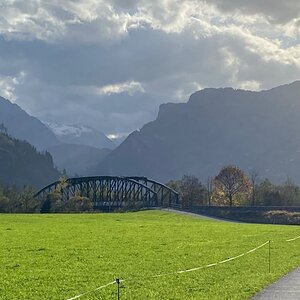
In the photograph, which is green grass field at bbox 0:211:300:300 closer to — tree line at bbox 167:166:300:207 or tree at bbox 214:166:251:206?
tree line at bbox 167:166:300:207

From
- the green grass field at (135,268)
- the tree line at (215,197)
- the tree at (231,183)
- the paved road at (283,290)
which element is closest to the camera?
the paved road at (283,290)

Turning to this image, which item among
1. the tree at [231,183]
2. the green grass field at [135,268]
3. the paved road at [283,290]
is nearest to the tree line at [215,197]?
the tree at [231,183]

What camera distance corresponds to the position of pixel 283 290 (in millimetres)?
21344

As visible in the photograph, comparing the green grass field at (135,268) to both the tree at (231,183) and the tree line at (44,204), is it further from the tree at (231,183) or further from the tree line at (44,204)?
the tree at (231,183)

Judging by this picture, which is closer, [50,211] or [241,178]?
[50,211]

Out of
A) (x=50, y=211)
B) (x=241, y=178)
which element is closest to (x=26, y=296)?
(x=50, y=211)

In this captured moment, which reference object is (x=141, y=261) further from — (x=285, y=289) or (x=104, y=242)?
(x=104, y=242)

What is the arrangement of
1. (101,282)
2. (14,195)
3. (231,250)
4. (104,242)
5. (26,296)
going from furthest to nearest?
(14,195) < (104,242) < (231,250) < (101,282) < (26,296)

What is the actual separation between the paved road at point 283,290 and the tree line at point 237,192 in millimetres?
143928

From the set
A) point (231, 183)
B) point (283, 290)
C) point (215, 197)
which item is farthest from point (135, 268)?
point (215, 197)

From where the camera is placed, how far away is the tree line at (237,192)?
168 metres

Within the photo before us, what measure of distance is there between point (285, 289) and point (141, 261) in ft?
35.5

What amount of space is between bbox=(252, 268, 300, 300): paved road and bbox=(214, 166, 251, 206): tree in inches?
6079

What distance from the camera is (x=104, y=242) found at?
44.9m
